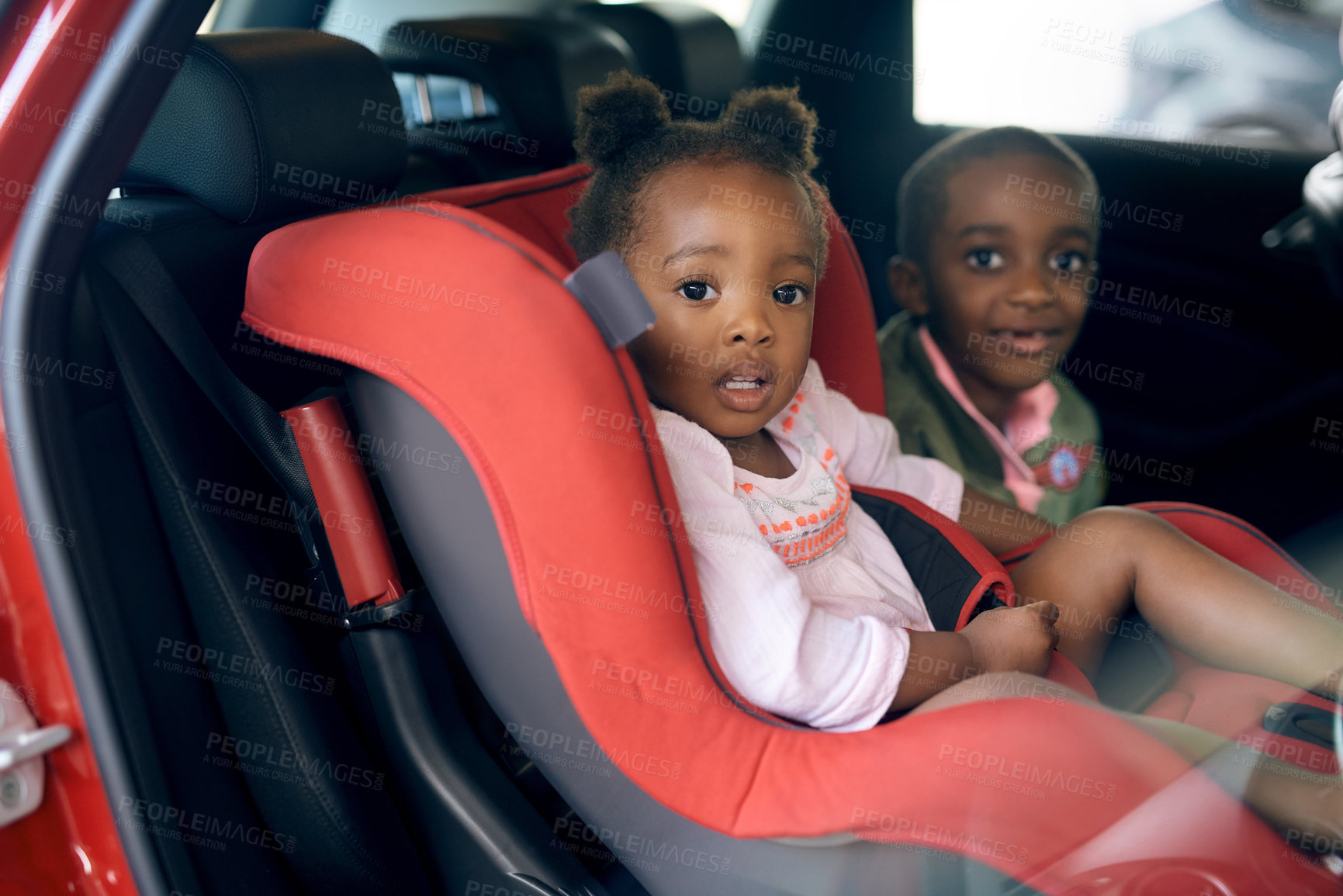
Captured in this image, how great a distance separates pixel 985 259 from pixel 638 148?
923 millimetres

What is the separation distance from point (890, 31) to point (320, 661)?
158 centimetres

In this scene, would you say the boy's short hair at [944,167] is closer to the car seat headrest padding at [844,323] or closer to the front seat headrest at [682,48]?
the front seat headrest at [682,48]

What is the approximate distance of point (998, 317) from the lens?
1.76 meters

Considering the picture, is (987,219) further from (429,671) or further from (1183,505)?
(429,671)

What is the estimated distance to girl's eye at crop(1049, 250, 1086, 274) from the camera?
175 centimetres

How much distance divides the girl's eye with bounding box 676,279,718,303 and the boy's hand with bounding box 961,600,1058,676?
43 cm

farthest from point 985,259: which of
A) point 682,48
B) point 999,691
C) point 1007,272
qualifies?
point 999,691

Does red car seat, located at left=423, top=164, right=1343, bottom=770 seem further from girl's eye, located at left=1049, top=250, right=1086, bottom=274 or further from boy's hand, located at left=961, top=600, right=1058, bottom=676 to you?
girl's eye, located at left=1049, top=250, right=1086, bottom=274

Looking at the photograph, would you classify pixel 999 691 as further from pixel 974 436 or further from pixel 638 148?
pixel 974 436

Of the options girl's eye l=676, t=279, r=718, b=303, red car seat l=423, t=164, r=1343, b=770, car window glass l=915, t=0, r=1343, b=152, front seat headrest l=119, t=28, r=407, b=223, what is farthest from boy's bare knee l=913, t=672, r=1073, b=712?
car window glass l=915, t=0, r=1343, b=152

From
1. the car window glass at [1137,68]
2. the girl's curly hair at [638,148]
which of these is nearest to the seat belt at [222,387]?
the girl's curly hair at [638,148]

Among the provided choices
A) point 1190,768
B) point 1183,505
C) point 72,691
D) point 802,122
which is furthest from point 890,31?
point 72,691

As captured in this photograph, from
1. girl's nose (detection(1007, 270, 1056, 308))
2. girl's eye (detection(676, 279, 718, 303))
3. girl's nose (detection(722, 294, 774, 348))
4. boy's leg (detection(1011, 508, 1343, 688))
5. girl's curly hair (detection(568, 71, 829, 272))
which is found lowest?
boy's leg (detection(1011, 508, 1343, 688))

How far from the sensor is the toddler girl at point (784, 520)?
2.96ft
